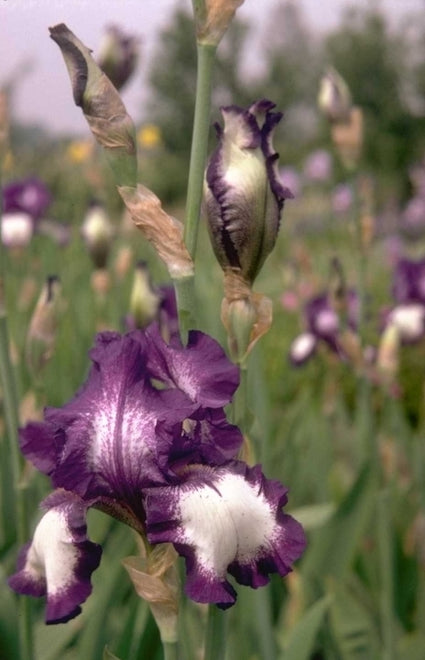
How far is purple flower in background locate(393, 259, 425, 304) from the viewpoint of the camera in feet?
6.86

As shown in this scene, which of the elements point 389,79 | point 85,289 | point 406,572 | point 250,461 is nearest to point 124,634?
point 250,461

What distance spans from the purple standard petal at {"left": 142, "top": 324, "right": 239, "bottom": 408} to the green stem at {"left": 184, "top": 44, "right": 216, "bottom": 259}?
0.07m

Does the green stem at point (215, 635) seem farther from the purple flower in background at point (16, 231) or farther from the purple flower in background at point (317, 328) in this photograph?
the purple flower in background at point (16, 231)

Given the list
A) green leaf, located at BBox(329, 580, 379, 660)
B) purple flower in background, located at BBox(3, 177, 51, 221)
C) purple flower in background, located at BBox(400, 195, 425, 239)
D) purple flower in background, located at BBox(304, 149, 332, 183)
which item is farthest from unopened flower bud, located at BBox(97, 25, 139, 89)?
purple flower in background, located at BBox(304, 149, 332, 183)

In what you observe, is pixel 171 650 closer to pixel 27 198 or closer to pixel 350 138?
pixel 350 138

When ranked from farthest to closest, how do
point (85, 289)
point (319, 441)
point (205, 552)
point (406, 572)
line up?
point (85, 289), point (319, 441), point (406, 572), point (205, 552)

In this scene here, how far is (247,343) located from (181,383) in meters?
0.08

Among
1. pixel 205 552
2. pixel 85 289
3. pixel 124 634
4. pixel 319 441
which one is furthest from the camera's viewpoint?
pixel 85 289

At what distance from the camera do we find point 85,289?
279 cm

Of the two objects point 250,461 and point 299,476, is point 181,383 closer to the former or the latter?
point 250,461

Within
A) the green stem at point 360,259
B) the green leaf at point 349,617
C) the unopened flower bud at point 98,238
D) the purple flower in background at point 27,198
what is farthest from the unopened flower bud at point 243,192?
the purple flower in background at point 27,198

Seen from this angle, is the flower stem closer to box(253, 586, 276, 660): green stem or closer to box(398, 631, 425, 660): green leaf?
box(253, 586, 276, 660): green stem

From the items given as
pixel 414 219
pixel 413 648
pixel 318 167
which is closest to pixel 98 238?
pixel 413 648

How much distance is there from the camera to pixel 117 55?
1.13 m
